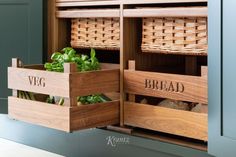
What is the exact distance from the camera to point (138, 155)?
1700mm

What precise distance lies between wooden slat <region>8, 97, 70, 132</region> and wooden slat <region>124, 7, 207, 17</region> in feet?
1.34

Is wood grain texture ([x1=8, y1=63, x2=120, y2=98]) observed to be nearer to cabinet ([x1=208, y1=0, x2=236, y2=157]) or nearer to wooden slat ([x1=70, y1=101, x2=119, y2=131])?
wooden slat ([x1=70, y1=101, x2=119, y2=131])

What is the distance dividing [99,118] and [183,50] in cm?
39

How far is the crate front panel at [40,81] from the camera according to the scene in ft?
5.33

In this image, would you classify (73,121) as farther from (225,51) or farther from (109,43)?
(225,51)

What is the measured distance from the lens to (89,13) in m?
1.88

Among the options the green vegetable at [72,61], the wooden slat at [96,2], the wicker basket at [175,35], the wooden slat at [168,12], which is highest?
the wooden slat at [96,2]

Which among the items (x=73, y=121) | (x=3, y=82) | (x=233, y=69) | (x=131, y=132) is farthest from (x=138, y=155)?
(x=3, y=82)

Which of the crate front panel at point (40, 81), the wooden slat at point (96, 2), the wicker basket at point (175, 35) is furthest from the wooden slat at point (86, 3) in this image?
the crate front panel at point (40, 81)

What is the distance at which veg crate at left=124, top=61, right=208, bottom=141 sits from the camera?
1524 mm

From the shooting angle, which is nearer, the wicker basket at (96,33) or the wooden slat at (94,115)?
the wooden slat at (94,115)

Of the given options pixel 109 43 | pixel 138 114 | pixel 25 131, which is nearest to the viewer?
pixel 138 114

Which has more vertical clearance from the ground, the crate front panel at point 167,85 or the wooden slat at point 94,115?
the crate front panel at point 167,85

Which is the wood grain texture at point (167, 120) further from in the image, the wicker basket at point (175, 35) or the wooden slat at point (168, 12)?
the wooden slat at point (168, 12)
